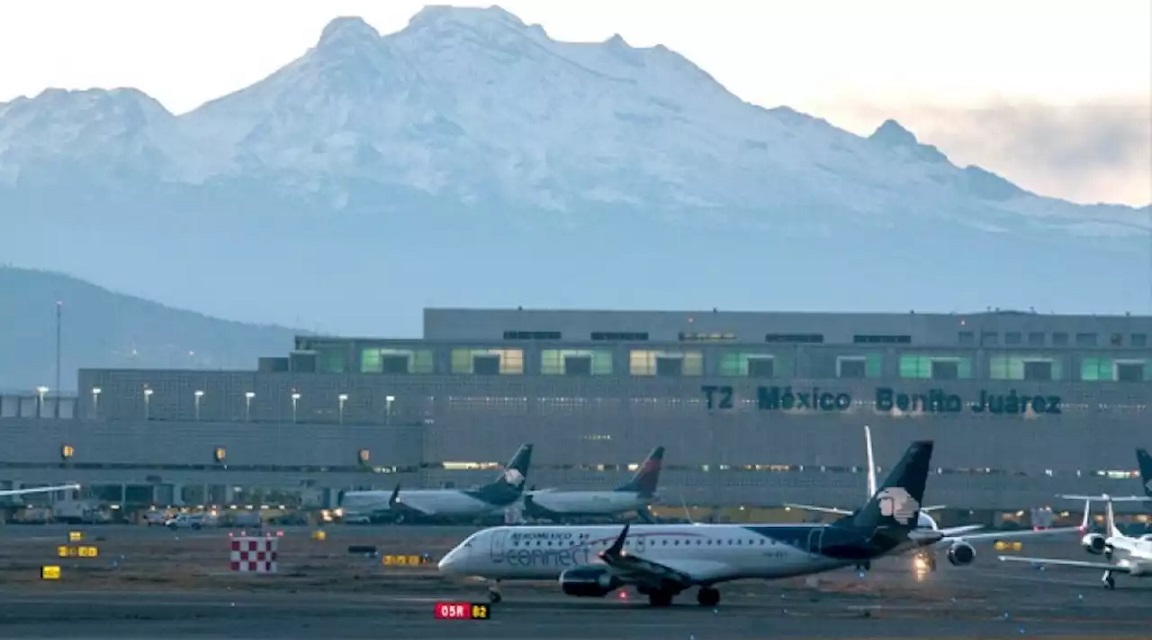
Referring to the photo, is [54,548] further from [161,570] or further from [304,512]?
[304,512]

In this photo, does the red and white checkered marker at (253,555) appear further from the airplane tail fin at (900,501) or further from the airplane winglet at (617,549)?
the airplane tail fin at (900,501)

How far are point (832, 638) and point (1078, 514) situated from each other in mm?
130667

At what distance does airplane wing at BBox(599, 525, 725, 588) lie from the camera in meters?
86.7

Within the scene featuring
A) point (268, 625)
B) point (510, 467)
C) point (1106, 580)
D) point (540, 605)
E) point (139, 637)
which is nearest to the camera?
point (139, 637)

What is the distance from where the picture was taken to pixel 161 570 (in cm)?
10812

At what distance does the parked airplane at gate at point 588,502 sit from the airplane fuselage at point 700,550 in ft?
273

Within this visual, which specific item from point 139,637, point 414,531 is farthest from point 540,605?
point 414,531


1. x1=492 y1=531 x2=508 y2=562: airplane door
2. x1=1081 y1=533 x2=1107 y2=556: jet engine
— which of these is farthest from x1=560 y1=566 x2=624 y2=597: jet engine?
x1=1081 y1=533 x2=1107 y2=556: jet engine

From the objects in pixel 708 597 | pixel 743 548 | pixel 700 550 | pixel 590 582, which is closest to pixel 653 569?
pixel 590 582

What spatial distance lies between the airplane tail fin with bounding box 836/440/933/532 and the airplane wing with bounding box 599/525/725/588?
17.6 feet

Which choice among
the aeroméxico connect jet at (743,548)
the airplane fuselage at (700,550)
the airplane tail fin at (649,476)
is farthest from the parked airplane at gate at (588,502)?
the aeroméxico connect jet at (743,548)

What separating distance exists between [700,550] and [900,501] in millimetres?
7516

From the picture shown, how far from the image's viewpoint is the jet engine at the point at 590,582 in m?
87.4

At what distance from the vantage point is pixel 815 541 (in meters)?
88.0
